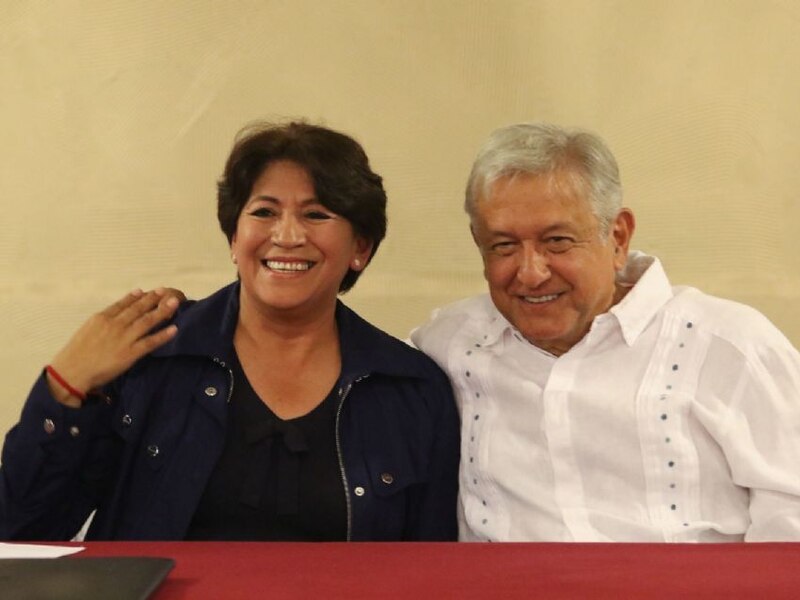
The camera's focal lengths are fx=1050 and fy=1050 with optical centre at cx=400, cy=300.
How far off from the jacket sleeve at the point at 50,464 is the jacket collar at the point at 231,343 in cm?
22

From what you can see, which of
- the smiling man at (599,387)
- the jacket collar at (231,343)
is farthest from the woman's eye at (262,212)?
the smiling man at (599,387)

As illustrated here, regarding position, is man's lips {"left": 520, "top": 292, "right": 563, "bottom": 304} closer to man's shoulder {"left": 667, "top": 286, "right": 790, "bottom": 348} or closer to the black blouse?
man's shoulder {"left": 667, "top": 286, "right": 790, "bottom": 348}

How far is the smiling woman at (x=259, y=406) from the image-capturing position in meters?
1.91

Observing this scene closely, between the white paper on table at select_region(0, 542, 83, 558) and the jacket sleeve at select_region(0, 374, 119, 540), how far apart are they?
475 mm

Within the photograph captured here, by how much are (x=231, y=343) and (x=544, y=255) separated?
2.16ft

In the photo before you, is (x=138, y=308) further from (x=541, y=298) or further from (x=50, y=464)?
(x=541, y=298)

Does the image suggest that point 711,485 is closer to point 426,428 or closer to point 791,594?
point 426,428

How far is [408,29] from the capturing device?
3.03m

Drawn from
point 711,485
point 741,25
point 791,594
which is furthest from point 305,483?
point 741,25

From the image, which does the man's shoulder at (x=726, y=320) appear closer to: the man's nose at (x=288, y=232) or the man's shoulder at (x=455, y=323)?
the man's shoulder at (x=455, y=323)

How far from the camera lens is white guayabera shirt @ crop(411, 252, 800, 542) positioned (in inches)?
74.4

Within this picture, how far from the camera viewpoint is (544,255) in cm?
202

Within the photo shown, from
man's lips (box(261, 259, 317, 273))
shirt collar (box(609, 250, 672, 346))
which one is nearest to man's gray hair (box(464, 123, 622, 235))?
shirt collar (box(609, 250, 672, 346))

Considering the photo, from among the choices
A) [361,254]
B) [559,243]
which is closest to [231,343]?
[361,254]
